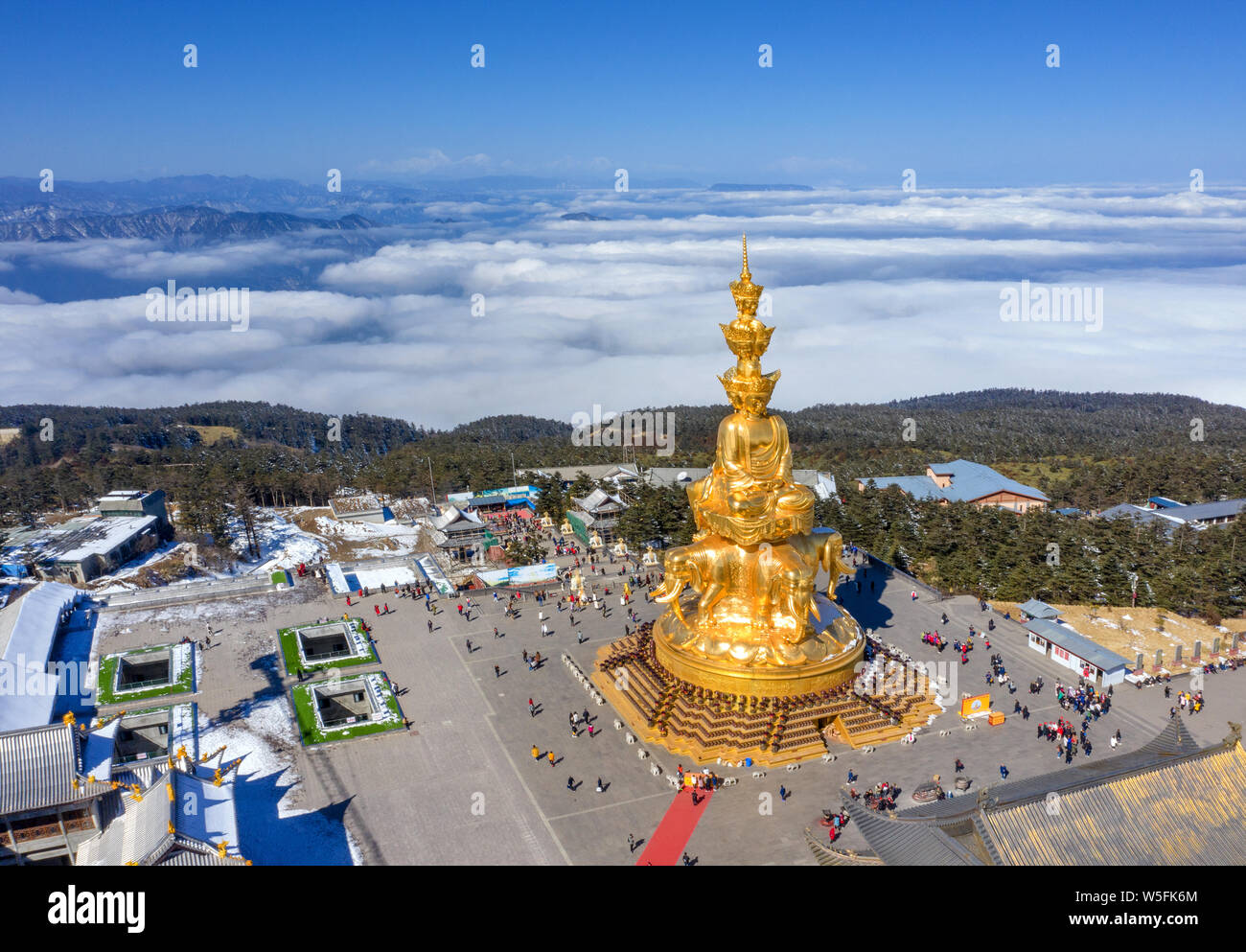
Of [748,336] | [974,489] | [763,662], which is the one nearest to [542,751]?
[763,662]

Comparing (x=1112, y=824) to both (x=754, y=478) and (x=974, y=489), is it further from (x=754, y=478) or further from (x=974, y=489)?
(x=974, y=489)

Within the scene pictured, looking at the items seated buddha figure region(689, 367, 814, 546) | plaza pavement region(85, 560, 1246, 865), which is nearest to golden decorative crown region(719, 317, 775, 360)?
A: seated buddha figure region(689, 367, 814, 546)

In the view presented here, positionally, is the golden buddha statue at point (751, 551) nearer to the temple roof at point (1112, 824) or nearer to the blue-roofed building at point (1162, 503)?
the temple roof at point (1112, 824)

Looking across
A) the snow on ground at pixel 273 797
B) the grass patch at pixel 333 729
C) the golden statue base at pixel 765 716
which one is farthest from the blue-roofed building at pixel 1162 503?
the snow on ground at pixel 273 797

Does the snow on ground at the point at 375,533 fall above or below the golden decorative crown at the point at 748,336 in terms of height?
below

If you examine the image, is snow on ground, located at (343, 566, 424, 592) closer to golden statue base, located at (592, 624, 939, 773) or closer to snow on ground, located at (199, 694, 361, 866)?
snow on ground, located at (199, 694, 361, 866)

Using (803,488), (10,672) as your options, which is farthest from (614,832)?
(10,672)
